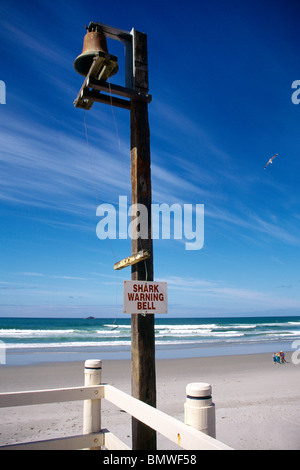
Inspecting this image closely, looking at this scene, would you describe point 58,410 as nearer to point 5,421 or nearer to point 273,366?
point 5,421

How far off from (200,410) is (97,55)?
11.5 ft

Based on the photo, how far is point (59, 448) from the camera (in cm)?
306

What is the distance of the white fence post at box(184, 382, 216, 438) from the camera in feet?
6.38

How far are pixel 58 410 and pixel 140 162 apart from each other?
6.68 meters

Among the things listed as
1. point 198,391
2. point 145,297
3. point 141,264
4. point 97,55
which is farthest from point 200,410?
point 97,55

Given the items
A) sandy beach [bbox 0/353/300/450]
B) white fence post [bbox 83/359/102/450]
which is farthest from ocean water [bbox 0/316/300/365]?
sandy beach [bbox 0/353/300/450]

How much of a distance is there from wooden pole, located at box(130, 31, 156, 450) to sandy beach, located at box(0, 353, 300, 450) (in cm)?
267

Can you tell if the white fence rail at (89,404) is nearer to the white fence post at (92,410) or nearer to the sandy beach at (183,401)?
the white fence post at (92,410)

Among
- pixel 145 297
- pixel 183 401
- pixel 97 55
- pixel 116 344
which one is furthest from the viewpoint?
pixel 116 344

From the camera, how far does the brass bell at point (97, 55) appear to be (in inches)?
149

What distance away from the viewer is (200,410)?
77.1 inches

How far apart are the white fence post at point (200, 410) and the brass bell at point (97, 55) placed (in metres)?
3.30

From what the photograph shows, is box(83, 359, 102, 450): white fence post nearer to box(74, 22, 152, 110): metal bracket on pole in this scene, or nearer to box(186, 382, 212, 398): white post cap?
box(186, 382, 212, 398): white post cap

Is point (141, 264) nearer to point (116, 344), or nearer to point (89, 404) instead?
point (89, 404)
